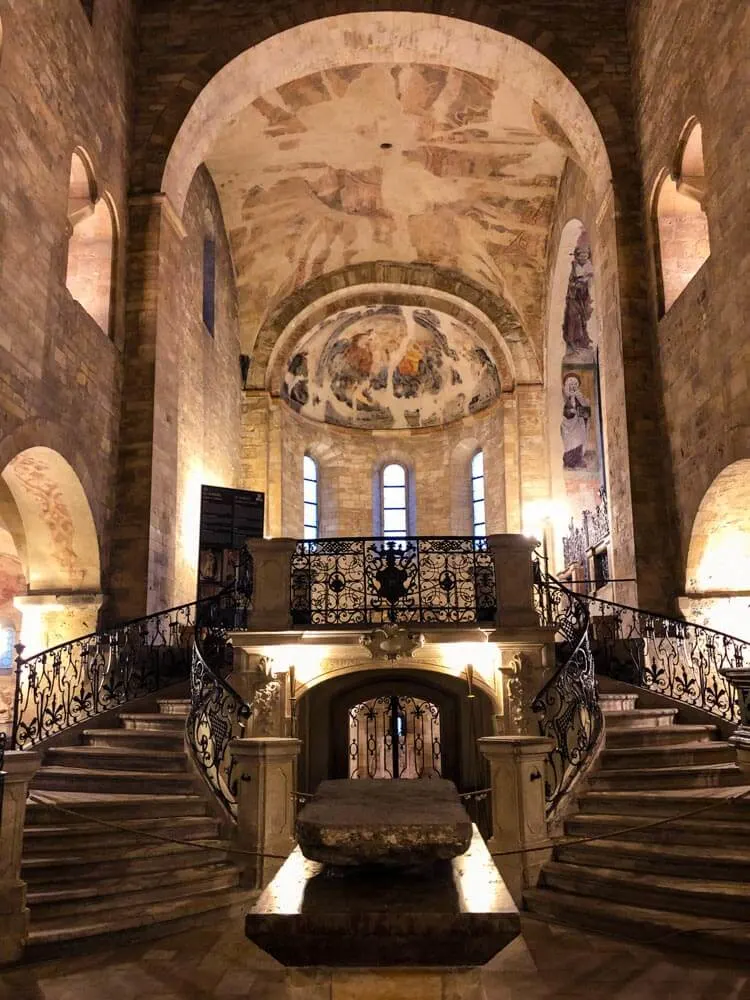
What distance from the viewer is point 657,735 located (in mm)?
8336

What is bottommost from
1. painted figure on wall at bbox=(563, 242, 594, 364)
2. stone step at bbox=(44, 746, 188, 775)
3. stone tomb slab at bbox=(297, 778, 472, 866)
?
stone step at bbox=(44, 746, 188, 775)

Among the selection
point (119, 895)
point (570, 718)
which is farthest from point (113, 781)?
point (570, 718)

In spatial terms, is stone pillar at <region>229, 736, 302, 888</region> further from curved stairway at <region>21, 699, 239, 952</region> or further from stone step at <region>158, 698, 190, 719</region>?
stone step at <region>158, 698, 190, 719</region>

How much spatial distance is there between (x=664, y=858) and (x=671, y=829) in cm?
40

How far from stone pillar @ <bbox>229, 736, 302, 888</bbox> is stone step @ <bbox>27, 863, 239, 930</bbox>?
24cm

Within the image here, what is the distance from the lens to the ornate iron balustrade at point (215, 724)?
25.2 ft

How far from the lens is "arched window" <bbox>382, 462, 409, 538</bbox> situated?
2411cm

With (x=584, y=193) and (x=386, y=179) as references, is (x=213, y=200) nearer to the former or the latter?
(x=386, y=179)

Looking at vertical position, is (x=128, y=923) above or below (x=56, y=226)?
below

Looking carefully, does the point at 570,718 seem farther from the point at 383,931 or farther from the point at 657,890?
the point at 383,931

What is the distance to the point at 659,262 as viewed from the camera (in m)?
12.0

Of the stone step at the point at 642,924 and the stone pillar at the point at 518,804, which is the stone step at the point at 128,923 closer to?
the stone pillar at the point at 518,804

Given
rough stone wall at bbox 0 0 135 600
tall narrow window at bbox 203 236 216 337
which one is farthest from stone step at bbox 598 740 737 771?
tall narrow window at bbox 203 236 216 337

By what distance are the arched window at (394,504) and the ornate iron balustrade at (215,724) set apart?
599 inches
